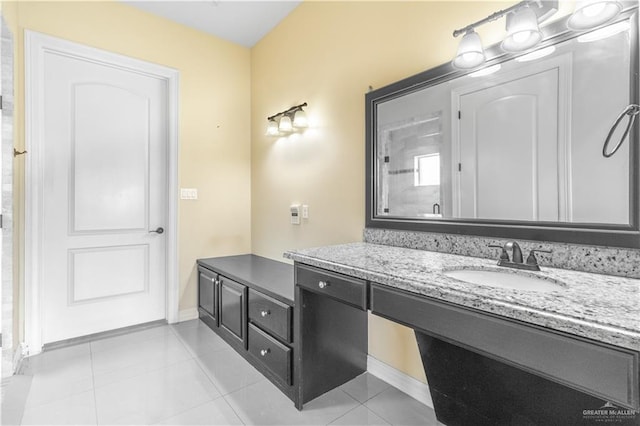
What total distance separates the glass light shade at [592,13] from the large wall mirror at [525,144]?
1.9 inches

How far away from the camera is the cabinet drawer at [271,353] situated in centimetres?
172

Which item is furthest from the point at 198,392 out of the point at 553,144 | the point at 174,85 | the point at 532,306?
the point at 174,85

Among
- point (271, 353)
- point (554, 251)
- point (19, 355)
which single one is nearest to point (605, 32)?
point (554, 251)

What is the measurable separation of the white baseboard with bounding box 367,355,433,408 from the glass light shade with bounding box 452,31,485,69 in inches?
63.3

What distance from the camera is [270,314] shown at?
6.09ft

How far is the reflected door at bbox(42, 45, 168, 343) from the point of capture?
2.35 meters

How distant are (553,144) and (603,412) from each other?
923 millimetres

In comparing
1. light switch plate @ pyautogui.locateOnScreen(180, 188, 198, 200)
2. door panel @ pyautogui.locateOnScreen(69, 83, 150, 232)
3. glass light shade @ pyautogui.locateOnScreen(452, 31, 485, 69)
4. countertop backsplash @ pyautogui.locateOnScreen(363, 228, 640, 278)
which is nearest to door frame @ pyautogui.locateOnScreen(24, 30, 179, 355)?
door panel @ pyautogui.locateOnScreen(69, 83, 150, 232)

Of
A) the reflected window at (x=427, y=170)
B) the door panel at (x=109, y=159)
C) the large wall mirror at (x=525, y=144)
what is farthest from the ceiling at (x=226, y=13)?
the reflected window at (x=427, y=170)

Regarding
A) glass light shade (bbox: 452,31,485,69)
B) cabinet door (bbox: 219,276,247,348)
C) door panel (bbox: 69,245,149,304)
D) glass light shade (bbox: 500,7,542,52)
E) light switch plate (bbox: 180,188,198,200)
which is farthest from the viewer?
light switch plate (bbox: 180,188,198,200)

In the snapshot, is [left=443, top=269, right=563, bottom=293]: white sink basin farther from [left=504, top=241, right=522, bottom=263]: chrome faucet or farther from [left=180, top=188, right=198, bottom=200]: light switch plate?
[left=180, top=188, right=198, bottom=200]: light switch plate

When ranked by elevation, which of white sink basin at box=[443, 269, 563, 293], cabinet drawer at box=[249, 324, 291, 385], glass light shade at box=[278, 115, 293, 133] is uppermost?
glass light shade at box=[278, 115, 293, 133]

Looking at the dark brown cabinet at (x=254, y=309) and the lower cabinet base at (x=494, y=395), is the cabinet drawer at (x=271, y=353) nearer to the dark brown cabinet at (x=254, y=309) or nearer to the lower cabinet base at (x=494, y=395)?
the dark brown cabinet at (x=254, y=309)

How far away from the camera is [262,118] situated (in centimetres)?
303
